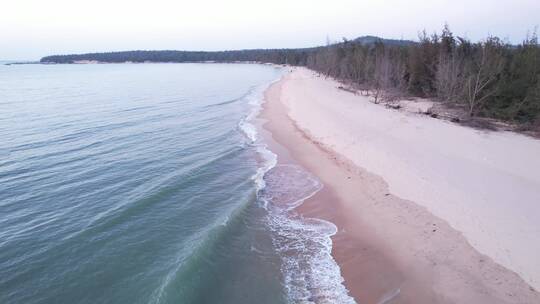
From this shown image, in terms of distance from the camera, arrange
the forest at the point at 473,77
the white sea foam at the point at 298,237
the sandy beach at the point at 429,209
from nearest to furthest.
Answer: the sandy beach at the point at 429,209, the white sea foam at the point at 298,237, the forest at the point at 473,77

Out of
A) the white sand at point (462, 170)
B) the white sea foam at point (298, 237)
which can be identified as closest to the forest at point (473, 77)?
the white sand at point (462, 170)

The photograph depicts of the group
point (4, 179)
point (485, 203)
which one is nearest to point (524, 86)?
point (485, 203)

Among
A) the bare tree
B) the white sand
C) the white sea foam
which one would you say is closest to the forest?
the bare tree

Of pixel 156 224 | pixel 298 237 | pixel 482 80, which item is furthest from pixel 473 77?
pixel 156 224

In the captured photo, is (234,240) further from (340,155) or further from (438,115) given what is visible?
(438,115)

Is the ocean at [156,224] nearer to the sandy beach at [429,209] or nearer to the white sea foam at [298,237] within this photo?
the white sea foam at [298,237]
